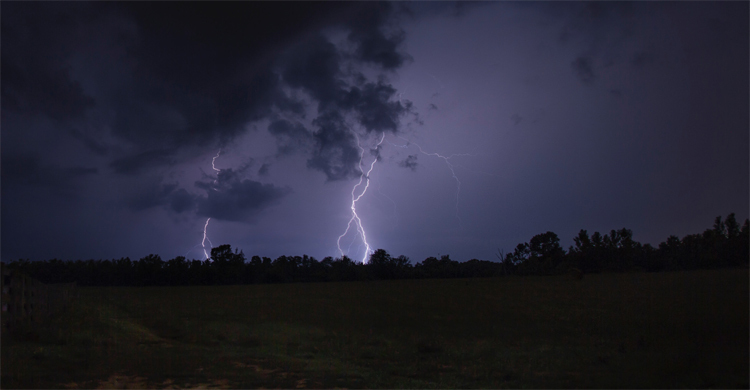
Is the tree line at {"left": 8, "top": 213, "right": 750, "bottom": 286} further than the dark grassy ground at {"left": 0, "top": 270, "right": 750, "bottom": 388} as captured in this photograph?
Yes

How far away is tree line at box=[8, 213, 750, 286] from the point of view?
68.6 metres

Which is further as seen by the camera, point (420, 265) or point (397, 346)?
point (420, 265)

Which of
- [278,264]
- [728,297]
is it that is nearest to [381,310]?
[728,297]

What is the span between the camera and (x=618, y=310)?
75.3 feet

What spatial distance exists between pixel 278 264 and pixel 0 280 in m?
74.1

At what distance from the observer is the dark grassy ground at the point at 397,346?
28.1 ft

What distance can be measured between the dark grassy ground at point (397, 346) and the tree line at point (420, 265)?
49971 mm

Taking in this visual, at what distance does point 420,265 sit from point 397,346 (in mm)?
73105

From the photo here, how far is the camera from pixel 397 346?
14.4 m

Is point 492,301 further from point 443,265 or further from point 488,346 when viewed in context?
point 443,265

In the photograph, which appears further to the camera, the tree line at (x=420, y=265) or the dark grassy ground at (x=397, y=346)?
the tree line at (x=420, y=265)

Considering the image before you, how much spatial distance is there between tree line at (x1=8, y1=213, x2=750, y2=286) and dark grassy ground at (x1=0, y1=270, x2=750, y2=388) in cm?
4997

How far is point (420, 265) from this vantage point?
8644 cm

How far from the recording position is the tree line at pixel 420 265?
2699 inches
